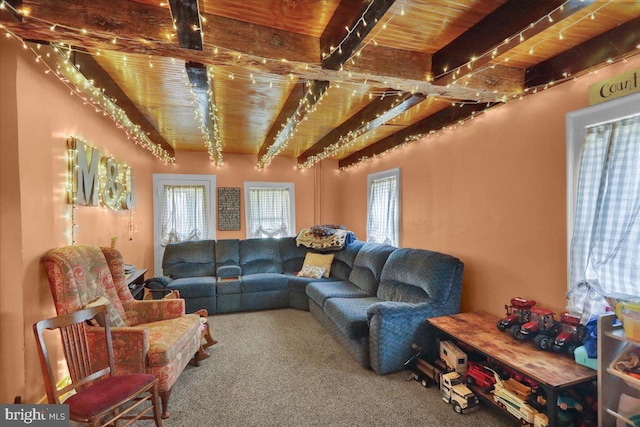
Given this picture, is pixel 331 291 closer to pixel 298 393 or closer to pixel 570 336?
→ pixel 298 393

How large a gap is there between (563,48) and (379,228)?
3145 mm

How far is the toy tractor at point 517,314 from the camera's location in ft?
7.39

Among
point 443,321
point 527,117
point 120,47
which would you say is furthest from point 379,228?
point 120,47

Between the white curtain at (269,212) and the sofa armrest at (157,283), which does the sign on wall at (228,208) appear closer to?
the white curtain at (269,212)

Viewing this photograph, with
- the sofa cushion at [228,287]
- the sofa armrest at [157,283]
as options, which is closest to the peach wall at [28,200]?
the sofa armrest at [157,283]

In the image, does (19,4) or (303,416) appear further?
(303,416)

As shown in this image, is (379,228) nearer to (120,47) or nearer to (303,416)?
(303,416)

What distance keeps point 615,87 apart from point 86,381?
3.66 m

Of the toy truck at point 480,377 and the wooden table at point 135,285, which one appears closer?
the toy truck at point 480,377

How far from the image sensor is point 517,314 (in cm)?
230

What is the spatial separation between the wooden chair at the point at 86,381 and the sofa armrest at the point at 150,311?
29.3 inches

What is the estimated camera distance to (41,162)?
7.06 ft

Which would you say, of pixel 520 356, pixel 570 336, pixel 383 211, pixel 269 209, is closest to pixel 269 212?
pixel 269 209

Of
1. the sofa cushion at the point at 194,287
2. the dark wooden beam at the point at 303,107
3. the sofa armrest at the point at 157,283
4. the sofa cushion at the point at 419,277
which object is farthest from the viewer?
the sofa cushion at the point at 194,287
